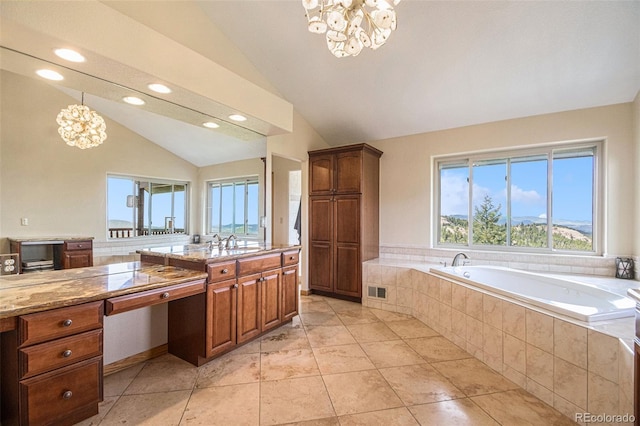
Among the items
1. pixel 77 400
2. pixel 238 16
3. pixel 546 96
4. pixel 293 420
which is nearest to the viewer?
pixel 77 400

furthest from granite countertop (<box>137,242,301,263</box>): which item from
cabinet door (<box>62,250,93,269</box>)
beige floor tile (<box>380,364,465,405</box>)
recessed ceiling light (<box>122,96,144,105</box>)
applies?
beige floor tile (<box>380,364,465,405</box>)

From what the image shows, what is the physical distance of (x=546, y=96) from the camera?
307 centimetres

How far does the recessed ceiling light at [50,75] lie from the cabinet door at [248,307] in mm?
1920

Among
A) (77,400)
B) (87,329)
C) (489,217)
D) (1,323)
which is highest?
(489,217)

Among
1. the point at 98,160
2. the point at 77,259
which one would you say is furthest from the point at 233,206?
the point at 77,259

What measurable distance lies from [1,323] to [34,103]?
1275mm

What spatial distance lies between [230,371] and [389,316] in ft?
6.61

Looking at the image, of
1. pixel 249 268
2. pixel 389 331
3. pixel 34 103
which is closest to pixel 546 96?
pixel 389 331

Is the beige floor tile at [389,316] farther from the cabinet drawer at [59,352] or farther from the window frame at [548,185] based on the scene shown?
the cabinet drawer at [59,352]

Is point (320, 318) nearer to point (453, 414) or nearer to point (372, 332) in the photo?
point (372, 332)

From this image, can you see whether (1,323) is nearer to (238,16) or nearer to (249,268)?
(249,268)

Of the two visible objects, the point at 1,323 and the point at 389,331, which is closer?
the point at 1,323

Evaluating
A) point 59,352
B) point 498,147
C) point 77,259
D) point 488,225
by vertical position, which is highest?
point 498,147

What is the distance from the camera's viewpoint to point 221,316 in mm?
2352
